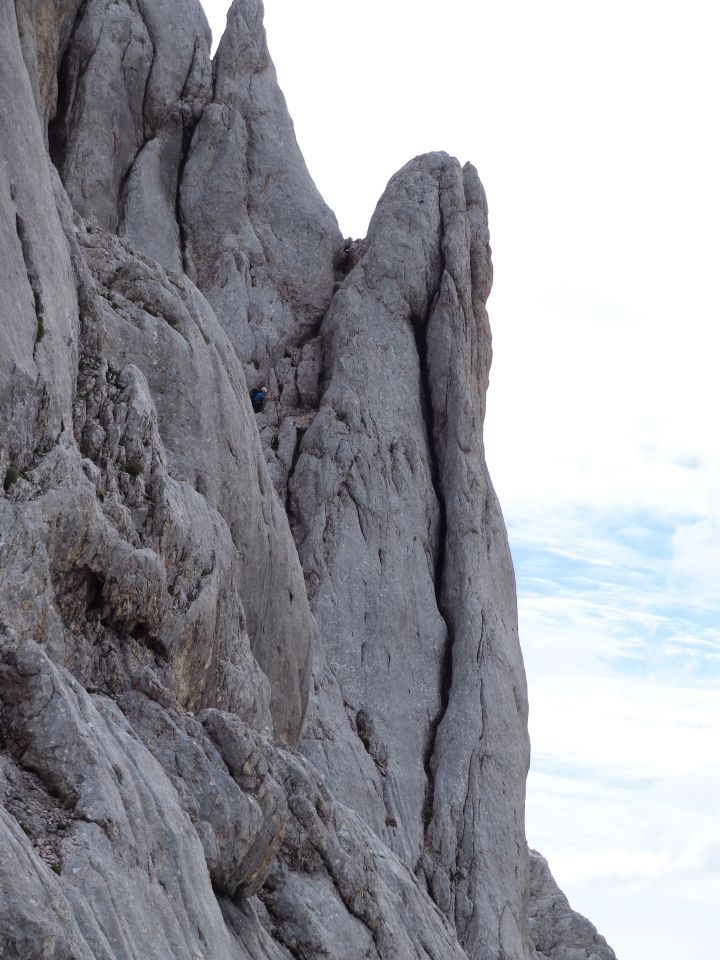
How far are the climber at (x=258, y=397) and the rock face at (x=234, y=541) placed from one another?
Answer: 689 millimetres

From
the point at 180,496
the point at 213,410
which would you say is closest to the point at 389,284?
the point at 213,410

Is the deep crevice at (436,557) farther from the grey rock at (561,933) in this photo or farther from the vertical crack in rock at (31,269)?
the vertical crack in rock at (31,269)

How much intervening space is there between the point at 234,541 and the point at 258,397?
15.5 m

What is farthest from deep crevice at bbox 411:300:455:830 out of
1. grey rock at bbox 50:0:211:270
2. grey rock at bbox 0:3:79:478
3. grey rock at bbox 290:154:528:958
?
grey rock at bbox 0:3:79:478

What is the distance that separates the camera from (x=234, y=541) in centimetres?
2591

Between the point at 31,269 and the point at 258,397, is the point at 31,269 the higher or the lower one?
the lower one

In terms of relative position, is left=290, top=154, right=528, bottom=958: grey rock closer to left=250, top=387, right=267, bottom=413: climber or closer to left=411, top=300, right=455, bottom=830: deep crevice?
left=411, top=300, right=455, bottom=830: deep crevice

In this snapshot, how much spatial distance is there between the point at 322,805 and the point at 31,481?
781cm

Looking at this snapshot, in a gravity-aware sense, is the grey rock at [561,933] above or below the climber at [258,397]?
below

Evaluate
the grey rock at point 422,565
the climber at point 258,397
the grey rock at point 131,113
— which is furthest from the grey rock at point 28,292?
the grey rock at point 131,113

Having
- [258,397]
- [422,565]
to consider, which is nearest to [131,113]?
[258,397]

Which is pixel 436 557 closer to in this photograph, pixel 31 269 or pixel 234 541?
pixel 234 541

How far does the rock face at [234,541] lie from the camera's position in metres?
15.1

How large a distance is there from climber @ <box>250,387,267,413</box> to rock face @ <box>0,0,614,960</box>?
0.69 m
